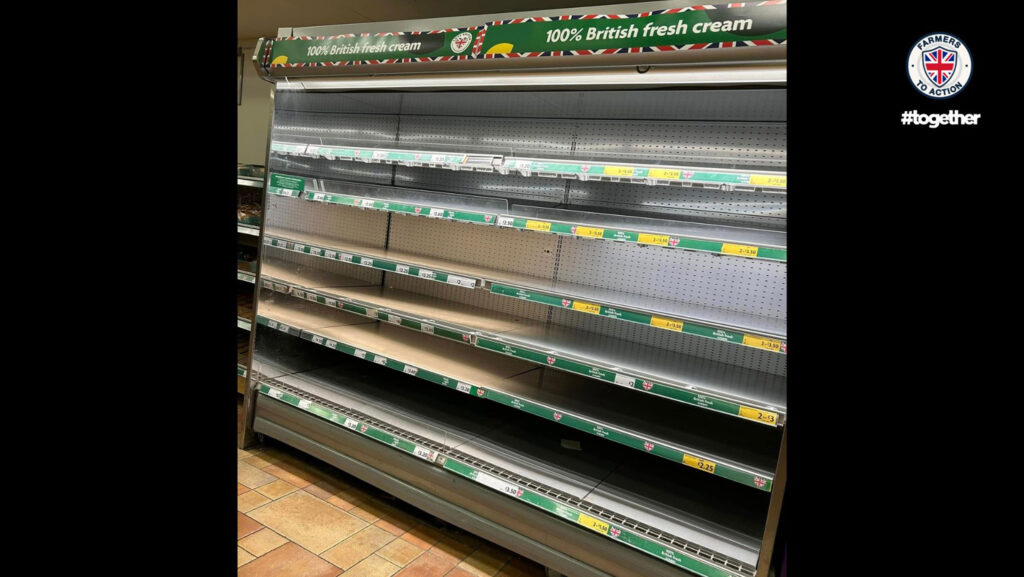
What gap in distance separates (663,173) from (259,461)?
2.54m

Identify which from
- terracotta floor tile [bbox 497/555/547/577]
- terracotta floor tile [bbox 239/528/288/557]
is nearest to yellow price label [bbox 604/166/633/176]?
terracotta floor tile [bbox 497/555/547/577]

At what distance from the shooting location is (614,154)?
2.75 metres

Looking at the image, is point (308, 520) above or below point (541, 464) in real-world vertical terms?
below

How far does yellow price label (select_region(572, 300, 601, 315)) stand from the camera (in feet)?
7.31

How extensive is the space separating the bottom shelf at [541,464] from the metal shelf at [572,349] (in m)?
0.45

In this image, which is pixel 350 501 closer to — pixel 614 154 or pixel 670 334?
pixel 670 334

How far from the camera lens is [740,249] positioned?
6.32 ft

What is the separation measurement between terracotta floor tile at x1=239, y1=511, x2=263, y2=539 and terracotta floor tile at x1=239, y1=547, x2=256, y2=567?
11cm

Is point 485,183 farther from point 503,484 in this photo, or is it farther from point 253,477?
point 253,477
